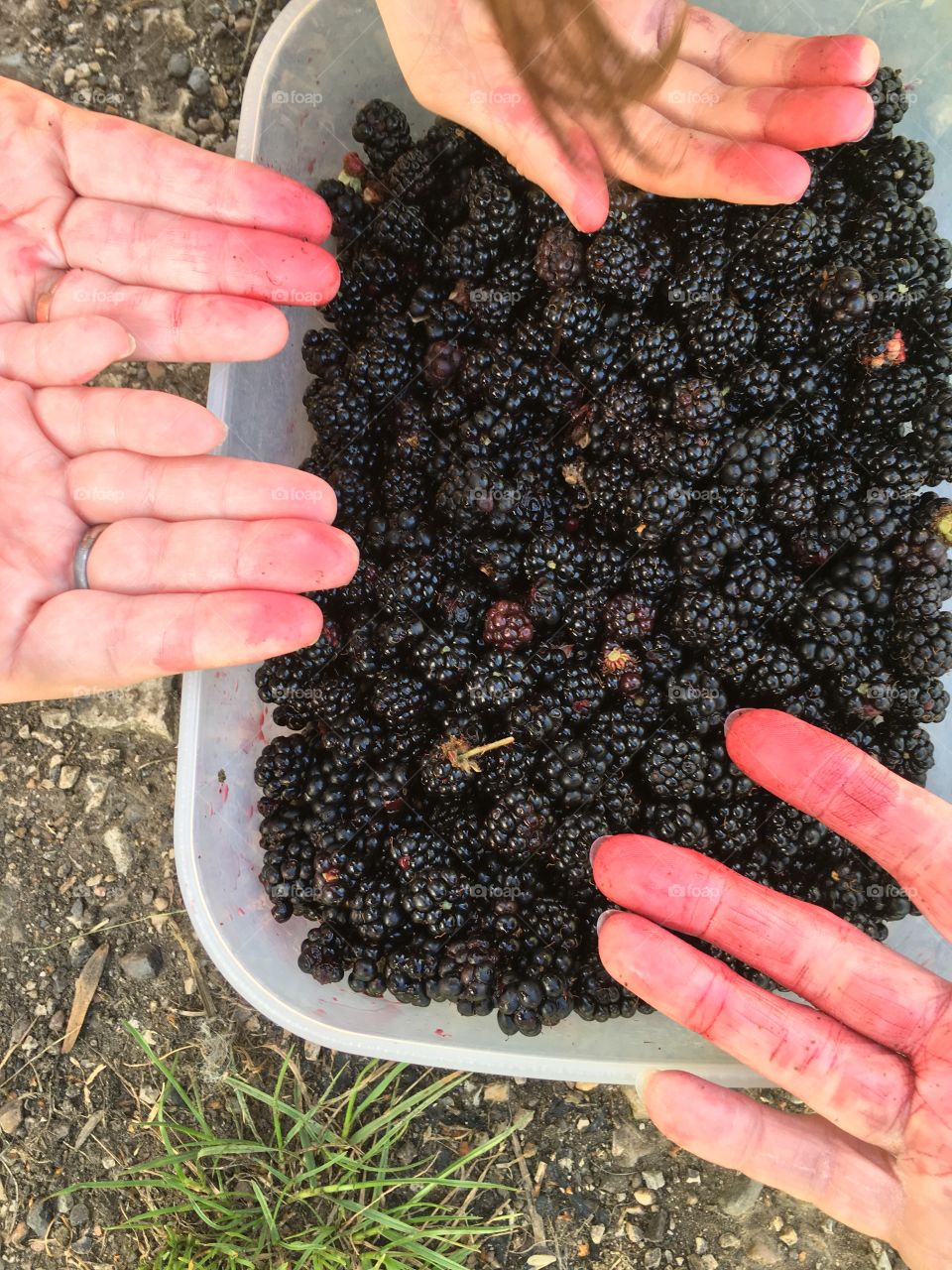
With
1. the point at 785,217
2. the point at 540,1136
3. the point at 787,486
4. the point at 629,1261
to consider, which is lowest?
the point at 629,1261

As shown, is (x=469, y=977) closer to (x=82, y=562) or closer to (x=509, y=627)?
(x=509, y=627)

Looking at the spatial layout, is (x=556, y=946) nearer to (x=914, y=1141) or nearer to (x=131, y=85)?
(x=914, y=1141)

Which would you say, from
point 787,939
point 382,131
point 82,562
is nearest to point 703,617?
point 787,939

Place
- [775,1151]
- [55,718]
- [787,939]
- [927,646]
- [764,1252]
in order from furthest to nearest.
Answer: [55,718] → [764,1252] → [927,646] → [787,939] → [775,1151]

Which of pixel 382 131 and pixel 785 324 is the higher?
pixel 382 131

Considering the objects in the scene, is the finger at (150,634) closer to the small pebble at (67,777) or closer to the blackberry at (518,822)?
Result: the blackberry at (518,822)

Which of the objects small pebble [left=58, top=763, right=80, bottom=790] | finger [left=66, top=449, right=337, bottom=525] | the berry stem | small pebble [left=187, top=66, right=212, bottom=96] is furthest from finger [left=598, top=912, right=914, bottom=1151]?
small pebble [left=187, top=66, right=212, bottom=96]

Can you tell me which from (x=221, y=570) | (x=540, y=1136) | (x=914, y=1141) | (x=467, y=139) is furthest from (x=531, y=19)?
(x=540, y=1136)
